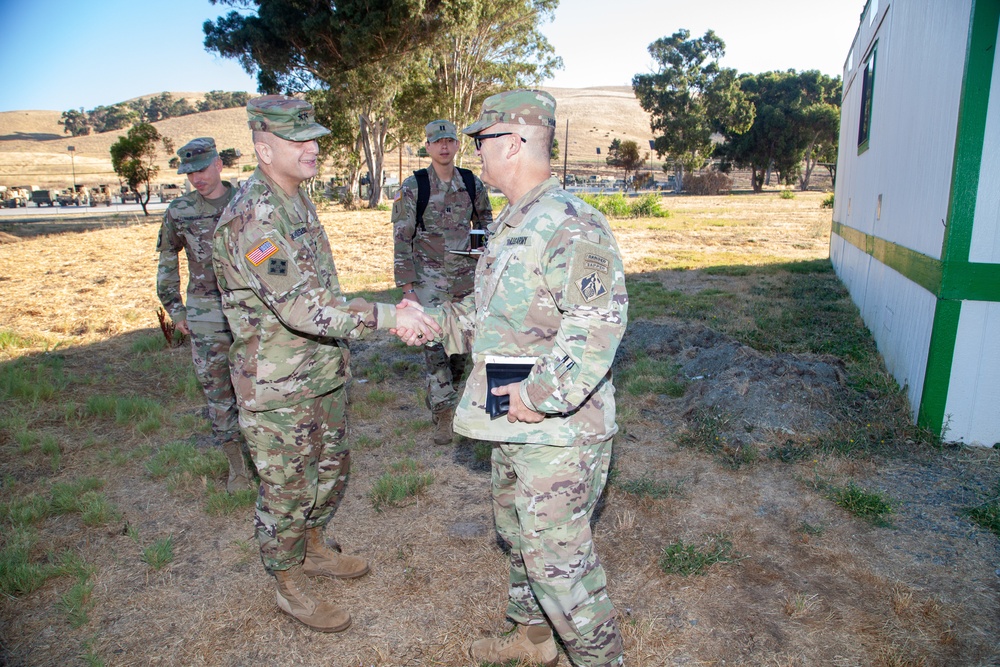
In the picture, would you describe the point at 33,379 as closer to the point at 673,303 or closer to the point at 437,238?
the point at 437,238

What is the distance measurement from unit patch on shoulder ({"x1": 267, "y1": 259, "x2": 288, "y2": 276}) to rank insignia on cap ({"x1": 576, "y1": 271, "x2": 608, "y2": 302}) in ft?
4.21

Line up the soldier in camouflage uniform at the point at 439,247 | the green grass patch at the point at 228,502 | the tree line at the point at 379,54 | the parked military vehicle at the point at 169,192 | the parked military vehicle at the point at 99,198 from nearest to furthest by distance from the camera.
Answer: the green grass patch at the point at 228,502 → the soldier in camouflage uniform at the point at 439,247 → the tree line at the point at 379,54 → the parked military vehicle at the point at 99,198 → the parked military vehicle at the point at 169,192

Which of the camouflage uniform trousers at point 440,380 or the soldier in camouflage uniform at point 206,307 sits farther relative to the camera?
the camouflage uniform trousers at point 440,380

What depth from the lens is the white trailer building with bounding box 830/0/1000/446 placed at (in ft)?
14.1

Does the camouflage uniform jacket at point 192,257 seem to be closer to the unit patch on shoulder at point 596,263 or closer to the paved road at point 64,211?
the unit patch on shoulder at point 596,263

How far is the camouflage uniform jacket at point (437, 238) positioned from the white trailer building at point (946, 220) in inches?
133

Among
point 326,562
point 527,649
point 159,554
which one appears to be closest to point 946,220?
point 527,649

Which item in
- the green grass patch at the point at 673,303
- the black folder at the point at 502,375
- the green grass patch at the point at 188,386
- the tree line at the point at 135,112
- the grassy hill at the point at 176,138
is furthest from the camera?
the tree line at the point at 135,112

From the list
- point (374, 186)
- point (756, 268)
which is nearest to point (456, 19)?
point (374, 186)

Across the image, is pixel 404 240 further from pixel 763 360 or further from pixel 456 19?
pixel 456 19

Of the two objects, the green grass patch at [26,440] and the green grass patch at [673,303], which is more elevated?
the green grass patch at [673,303]

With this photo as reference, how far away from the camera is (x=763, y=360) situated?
5.97 m

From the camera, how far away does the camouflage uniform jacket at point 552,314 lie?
206cm

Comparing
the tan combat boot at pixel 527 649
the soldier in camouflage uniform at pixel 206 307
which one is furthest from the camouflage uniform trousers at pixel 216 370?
the tan combat boot at pixel 527 649
